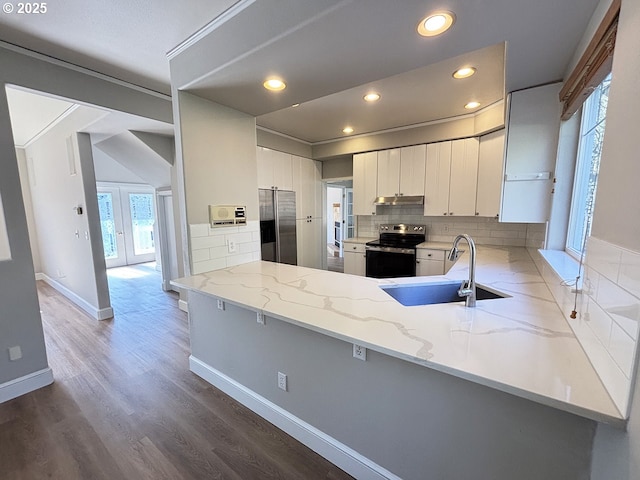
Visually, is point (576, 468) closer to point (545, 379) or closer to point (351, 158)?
point (545, 379)

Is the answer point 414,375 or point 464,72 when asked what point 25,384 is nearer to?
point 414,375

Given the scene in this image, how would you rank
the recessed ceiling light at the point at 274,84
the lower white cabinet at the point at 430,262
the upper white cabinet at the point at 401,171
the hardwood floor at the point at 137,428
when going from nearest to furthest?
the hardwood floor at the point at 137,428 → the recessed ceiling light at the point at 274,84 → the lower white cabinet at the point at 430,262 → the upper white cabinet at the point at 401,171

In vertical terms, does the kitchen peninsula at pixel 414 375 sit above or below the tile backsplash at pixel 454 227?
below

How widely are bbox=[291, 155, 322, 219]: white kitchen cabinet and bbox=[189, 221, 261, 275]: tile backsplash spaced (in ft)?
6.41

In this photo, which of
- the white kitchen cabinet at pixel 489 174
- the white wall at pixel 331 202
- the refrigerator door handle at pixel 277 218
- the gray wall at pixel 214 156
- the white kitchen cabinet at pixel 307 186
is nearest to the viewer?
the gray wall at pixel 214 156

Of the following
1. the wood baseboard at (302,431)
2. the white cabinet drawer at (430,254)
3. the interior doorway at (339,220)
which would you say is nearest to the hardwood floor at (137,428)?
the wood baseboard at (302,431)

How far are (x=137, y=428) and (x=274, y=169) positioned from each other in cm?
330

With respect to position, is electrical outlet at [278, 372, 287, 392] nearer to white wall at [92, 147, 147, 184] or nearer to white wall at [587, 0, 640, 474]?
white wall at [587, 0, 640, 474]

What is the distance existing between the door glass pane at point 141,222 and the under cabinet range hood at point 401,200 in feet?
21.0

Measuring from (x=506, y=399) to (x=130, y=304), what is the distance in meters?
A: 4.81

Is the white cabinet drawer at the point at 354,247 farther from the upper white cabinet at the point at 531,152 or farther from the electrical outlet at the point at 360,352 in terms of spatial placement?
the electrical outlet at the point at 360,352

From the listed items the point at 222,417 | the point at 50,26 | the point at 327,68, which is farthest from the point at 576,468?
the point at 50,26

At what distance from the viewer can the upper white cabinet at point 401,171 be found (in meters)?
3.80

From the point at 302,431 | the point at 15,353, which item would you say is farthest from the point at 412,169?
the point at 15,353
